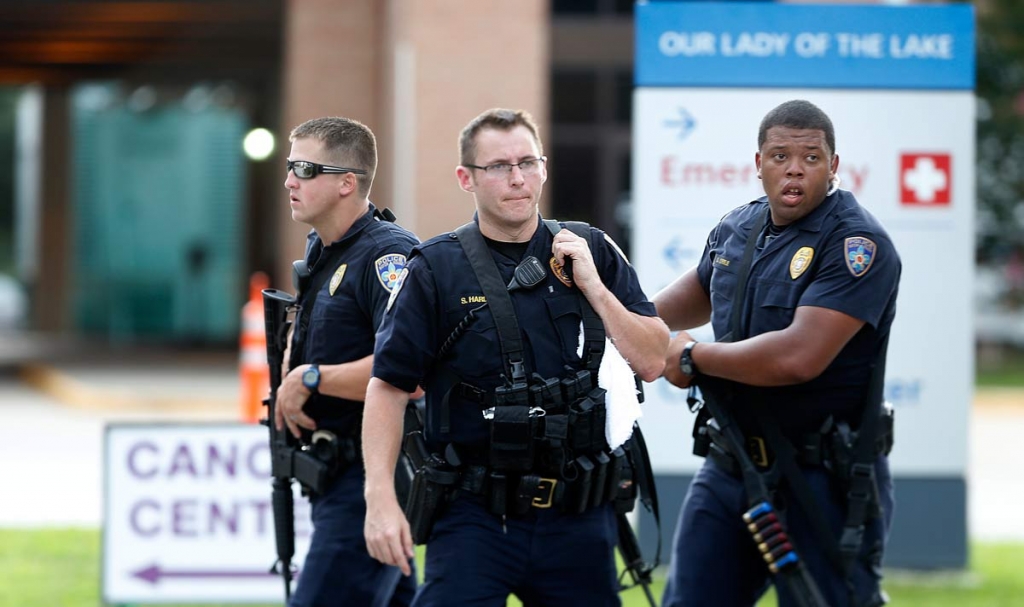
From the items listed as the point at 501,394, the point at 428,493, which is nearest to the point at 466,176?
the point at 501,394

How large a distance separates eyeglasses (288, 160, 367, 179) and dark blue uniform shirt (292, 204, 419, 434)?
0.66 ft

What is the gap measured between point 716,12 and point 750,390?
3681 mm

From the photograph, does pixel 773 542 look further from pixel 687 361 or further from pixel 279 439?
pixel 279 439

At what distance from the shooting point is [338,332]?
489cm

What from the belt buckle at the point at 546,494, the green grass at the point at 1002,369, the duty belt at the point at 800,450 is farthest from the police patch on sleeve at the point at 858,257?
the green grass at the point at 1002,369

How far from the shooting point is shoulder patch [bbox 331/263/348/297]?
4.89 meters

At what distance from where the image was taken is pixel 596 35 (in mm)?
22109

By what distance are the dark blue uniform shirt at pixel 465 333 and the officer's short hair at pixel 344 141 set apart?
0.72 m

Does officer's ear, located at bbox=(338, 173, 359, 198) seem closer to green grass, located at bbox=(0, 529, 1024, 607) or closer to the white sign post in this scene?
the white sign post

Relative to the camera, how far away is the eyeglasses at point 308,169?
486cm

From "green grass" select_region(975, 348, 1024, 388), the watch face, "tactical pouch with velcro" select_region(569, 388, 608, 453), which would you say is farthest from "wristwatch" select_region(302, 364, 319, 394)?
"green grass" select_region(975, 348, 1024, 388)

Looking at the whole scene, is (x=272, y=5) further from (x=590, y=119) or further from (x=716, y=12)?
(x=716, y=12)

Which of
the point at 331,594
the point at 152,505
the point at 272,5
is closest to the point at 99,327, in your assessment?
the point at 272,5

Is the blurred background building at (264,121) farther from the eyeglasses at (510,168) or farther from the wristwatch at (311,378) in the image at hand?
the eyeglasses at (510,168)
